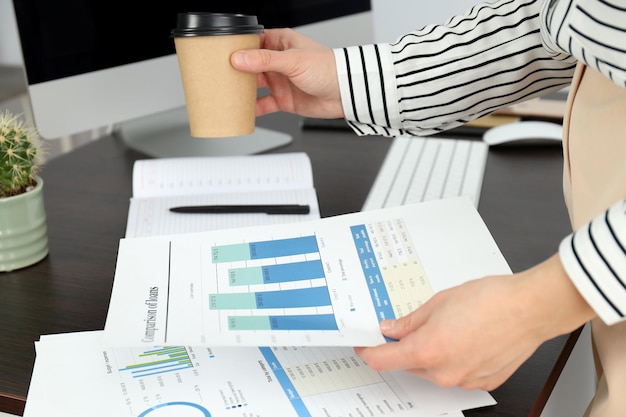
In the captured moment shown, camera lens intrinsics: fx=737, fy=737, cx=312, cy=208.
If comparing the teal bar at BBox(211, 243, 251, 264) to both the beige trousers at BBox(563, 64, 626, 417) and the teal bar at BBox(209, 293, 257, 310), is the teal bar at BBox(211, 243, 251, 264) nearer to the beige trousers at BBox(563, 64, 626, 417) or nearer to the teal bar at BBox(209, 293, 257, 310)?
the teal bar at BBox(209, 293, 257, 310)

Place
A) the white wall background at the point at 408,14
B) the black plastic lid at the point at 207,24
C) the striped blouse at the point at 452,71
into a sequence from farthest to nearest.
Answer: the white wall background at the point at 408,14
the striped blouse at the point at 452,71
the black plastic lid at the point at 207,24

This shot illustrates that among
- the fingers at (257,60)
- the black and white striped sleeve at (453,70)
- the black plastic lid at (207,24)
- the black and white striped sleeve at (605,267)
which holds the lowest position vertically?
the black and white striped sleeve at (605,267)

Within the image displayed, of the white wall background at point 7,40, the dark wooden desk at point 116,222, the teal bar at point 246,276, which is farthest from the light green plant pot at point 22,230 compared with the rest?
the white wall background at point 7,40

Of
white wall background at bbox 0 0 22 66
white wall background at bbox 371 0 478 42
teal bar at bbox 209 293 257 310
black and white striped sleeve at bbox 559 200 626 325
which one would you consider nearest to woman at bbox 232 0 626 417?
black and white striped sleeve at bbox 559 200 626 325

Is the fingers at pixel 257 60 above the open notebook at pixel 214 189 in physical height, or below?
above

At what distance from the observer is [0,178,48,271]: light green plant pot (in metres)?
0.76

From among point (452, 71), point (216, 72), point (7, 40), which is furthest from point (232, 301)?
point (7, 40)

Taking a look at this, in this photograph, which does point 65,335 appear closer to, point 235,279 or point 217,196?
point 235,279

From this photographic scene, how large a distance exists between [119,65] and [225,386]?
0.56m

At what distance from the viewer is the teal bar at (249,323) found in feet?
1.86

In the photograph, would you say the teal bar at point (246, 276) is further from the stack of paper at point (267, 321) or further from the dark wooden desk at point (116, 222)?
the dark wooden desk at point (116, 222)

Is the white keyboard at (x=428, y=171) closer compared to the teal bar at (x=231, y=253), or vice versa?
the teal bar at (x=231, y=253)

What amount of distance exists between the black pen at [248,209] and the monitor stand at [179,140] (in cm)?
23

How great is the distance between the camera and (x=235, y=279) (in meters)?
0.64
